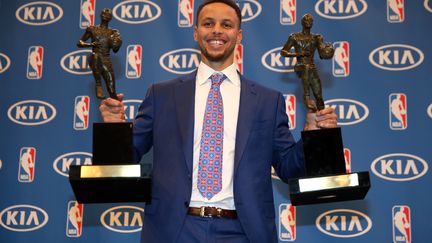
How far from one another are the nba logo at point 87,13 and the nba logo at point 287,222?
4.97 feet

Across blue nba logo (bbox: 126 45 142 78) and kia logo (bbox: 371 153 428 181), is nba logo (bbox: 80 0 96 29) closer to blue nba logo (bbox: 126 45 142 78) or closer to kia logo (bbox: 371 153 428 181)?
blue nba logo (bbox: 126 45 142 78)

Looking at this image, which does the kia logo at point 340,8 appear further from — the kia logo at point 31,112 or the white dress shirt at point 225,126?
the kia logo at point 31,112

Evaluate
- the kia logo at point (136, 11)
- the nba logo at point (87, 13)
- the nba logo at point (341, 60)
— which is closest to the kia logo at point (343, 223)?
the nba logo at point (341, 60)

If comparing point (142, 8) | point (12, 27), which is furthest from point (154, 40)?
point (12, 27)

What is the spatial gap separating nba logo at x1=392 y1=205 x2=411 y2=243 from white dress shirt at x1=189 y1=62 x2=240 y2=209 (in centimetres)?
119

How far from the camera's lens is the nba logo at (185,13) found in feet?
10.8

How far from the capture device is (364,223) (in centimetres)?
295

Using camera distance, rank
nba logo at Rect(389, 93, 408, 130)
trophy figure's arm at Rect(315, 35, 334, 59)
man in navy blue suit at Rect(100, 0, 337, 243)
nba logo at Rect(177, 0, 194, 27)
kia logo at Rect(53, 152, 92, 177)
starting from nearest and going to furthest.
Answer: man in navy blue suit at Rect(100, 0, 337, 243) → trophy figure's arm at Rect(315, 35, 334, 59) → nba logo at Rect(389, 93, 408, 130) → kia logo at Rect(53, 152, 92, 177) → nba logo at Rect(177, 0, 194, 27)

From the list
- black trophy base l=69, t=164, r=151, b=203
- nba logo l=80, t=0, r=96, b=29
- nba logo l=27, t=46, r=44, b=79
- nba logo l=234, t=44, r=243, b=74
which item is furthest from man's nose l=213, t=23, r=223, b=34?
nba logo l=27, t=46, r=44, b=79

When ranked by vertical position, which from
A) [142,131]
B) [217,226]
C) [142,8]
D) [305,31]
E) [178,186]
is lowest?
[217,226]

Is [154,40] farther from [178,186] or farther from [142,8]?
[178,186]

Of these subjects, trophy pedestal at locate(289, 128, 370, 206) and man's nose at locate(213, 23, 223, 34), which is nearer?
trophy pedestal at locate(289, 128, 370, 206)

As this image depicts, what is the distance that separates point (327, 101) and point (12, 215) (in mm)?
1807

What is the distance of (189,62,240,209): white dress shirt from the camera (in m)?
2.06
